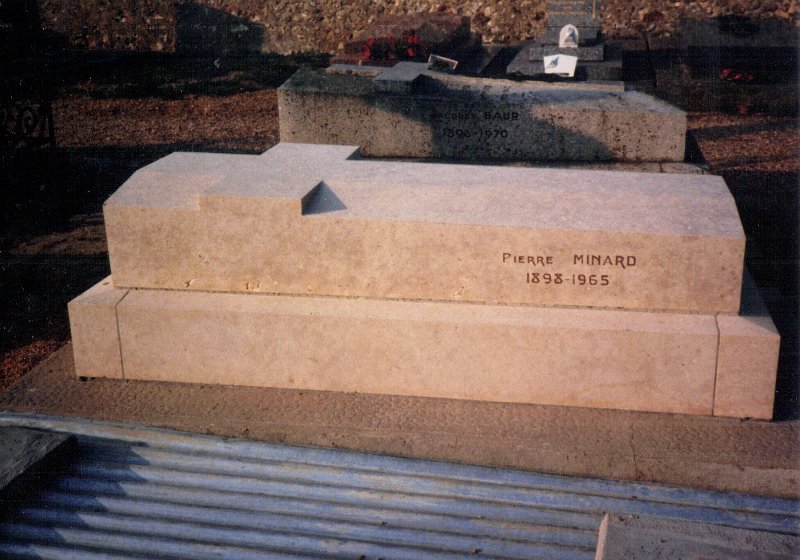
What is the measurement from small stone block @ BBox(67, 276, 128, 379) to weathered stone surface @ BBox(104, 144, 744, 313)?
19cm

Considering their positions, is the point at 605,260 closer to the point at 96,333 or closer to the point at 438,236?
the point at 438,236

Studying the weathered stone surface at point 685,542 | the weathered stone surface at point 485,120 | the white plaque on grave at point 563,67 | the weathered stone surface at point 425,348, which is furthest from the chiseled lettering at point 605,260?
the white plaque on grave at point 563,67

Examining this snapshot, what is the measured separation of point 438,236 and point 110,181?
18.4 ft

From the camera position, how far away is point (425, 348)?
4.45 metres

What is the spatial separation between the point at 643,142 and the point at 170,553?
15.8 feet

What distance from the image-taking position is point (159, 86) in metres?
13.6

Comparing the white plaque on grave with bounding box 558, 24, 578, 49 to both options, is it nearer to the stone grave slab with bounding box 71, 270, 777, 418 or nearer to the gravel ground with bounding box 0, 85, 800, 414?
the gravel ground with bounding box 0, 85, 800, 414

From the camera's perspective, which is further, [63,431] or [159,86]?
[159,86]

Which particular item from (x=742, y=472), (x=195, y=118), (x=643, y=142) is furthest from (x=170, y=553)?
(x=195, y=118)

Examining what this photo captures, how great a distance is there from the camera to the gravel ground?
6184mm

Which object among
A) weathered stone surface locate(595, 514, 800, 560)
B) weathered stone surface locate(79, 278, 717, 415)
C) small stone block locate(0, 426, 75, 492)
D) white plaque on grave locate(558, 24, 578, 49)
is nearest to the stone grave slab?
weathered stone surface locate(79, 278, 717, 415)

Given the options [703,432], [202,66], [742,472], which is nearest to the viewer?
[742,472]

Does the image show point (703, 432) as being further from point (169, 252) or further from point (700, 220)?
point (169, 252)

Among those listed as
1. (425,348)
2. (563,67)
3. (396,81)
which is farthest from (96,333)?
(563,67)
